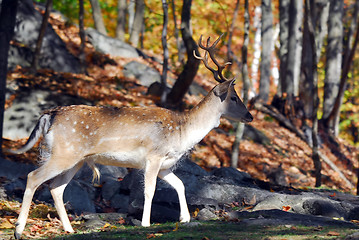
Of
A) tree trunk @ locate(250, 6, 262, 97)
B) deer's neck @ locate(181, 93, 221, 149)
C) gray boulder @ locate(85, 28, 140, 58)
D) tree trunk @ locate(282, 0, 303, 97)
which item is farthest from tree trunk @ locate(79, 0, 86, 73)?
tree trunk @ locate(250, 6, 262, 97)

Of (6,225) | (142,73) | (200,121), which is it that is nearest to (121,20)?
(142,73)

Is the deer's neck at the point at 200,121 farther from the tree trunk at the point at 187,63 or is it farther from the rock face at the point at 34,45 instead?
the rock face at the point at 34,45

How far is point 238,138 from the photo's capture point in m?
A: 15.1

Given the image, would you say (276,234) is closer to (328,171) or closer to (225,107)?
(225,107)

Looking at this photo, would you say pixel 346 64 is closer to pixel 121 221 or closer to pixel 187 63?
pixel 187 63

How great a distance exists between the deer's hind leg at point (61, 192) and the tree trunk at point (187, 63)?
24.3ft

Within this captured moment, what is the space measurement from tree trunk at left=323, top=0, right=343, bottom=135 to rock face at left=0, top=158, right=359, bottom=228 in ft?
40.7

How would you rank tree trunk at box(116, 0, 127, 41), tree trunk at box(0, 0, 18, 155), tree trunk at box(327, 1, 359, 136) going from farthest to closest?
tree trunk at box(116, 0, 127, 41) → tree trunk at box(327, 1, 359, 136) → tree trunk at box(0, 0, 18, 155)

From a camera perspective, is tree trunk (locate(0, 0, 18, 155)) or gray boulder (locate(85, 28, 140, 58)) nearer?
tree trunk (locate(0, 0, 18, 155))

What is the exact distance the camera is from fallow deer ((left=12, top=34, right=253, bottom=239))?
8.06 metres

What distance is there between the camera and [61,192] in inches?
328

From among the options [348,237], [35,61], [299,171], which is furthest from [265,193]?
[35,61]

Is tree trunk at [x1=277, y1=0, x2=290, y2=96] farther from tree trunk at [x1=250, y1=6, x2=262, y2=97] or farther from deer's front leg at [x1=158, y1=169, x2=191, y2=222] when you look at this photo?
deer's front leg at [x1=158, y1=169, x2=191, y2=222]

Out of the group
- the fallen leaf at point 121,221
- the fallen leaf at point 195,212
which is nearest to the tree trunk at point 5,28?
the fallen leaf at point 121,221
